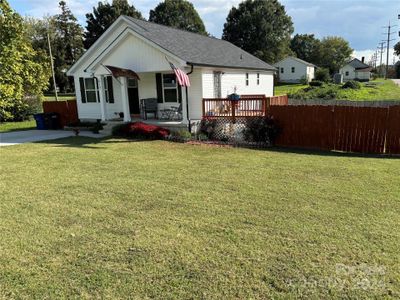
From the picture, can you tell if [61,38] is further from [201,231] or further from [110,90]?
[201,231]

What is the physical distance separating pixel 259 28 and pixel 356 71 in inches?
1130

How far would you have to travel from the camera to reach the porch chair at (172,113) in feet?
47.9

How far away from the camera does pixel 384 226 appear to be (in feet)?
14.4

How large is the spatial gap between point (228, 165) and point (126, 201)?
3.38 metres

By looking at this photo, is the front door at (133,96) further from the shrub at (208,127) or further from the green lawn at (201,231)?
the green lawn at (201,231)

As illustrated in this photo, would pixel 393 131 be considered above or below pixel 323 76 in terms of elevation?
below

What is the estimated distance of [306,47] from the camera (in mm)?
87438

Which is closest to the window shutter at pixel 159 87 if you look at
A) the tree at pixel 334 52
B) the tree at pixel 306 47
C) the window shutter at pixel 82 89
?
the window shutter at pixel 82 89

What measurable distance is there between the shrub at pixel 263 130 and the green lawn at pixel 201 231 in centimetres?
344

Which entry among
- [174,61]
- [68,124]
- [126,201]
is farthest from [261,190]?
[68,124]

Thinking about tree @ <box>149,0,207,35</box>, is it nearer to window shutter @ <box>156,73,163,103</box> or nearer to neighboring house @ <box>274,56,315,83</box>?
neighboring house @ <box>274,56,315,83</box>

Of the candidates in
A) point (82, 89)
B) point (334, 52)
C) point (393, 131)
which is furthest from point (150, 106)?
point (334, 52)

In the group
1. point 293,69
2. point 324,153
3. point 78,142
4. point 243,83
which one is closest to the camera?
point 324,153

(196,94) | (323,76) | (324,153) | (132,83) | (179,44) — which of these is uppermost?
(179,44)
